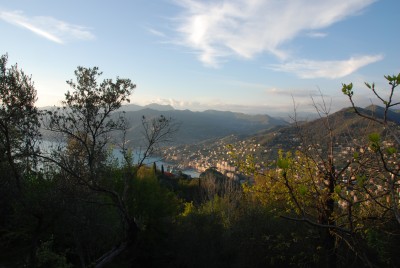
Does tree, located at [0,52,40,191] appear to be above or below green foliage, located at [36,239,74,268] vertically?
above

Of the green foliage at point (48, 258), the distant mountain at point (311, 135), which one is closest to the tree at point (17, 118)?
the green foliage at point (48, 258)

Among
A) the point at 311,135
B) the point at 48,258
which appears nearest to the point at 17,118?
the point at 48,258

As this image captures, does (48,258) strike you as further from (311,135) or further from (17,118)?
(311,135)

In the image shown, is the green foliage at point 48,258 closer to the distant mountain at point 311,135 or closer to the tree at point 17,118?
the tree at point 17,118

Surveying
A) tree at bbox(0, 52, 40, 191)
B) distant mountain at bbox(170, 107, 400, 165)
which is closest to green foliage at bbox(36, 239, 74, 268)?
tree at bbox(0, 52, 40, 191)

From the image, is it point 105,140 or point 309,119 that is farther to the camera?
point 105,140

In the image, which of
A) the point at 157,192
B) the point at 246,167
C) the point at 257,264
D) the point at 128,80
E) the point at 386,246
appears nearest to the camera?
the point at 246,167

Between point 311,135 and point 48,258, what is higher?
point 311,135

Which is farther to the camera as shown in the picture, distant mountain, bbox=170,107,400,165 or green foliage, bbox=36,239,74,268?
green foliage, bbox=36,239,74,268

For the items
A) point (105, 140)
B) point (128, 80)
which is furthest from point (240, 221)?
point (128, 80)

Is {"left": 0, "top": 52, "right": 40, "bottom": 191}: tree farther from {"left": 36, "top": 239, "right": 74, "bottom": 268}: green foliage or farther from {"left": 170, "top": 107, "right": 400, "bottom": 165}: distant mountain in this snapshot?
{"left": 170, "top": 107, "right": 400, "bottom": 165}: distant mountain

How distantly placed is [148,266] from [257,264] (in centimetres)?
1007

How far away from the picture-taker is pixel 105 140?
17.3 m

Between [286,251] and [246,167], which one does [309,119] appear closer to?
[246,167]
